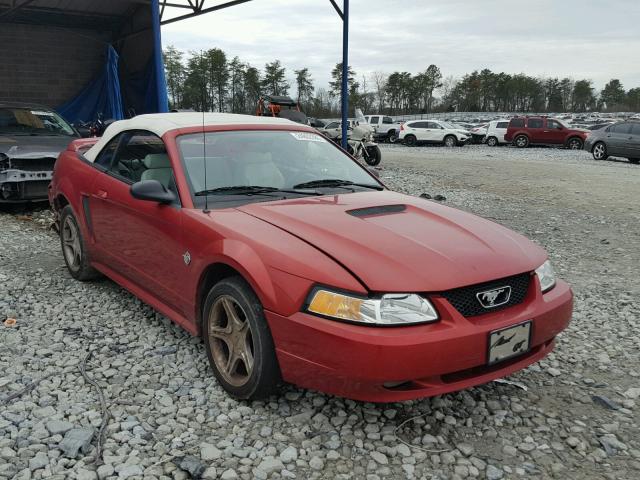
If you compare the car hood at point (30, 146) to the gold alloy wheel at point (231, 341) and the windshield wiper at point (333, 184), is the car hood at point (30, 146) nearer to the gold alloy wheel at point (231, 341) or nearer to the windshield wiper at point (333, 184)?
the windshield wiper at point (333, 184)

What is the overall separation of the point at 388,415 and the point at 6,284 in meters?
3.62

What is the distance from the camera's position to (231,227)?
284cm

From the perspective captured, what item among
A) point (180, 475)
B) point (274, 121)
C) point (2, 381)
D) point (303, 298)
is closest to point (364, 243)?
point (303, 298)

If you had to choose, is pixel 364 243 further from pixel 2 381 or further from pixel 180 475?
pixel 2 381

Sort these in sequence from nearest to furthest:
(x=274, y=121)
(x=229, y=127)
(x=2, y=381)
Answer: (x=2, y=381) < (x=229, y=127) < (x=274, y=121)

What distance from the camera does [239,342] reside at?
281 cm

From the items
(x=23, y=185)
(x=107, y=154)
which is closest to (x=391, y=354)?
(x=107, y=154)

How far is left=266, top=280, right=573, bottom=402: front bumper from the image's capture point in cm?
224

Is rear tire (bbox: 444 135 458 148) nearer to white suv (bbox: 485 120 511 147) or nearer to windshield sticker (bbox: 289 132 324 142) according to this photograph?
white suv (bbox: 485 120 511 147)

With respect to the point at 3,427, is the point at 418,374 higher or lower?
higher

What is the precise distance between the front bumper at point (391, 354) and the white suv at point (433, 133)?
2655cm

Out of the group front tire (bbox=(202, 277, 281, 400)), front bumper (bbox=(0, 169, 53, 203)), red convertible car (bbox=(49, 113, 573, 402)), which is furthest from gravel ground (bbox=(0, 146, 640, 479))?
front bumper (bbox=(0, 169, 53, 203))

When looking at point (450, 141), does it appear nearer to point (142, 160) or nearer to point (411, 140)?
point (411, 140)

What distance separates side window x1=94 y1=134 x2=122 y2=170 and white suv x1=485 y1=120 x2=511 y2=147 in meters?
26.1
